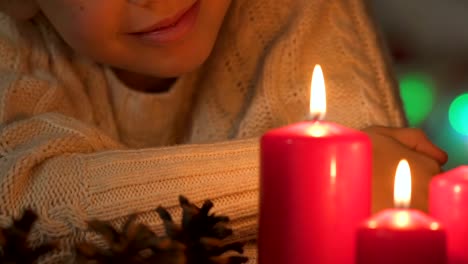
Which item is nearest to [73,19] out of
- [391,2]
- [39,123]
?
[39,123]

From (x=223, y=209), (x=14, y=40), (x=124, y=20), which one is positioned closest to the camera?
(x=223, y=209)

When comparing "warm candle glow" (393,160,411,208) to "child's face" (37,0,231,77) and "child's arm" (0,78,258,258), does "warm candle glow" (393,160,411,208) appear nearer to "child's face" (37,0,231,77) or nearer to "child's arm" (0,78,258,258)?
"child's arm" (0,78,258,258)

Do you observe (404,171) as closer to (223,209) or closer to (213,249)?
(213,249)

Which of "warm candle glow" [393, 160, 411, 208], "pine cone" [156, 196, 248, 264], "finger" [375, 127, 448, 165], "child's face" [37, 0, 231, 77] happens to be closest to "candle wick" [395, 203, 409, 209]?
"warm candle glow" [393, 160, 411, 208]

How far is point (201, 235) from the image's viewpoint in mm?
580

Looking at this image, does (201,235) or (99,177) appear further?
(99,177)

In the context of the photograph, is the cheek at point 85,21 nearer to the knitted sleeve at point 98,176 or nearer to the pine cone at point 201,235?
the knitted sleeve at point 98,176

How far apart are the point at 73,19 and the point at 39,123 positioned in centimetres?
17

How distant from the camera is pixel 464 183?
550 millimetres

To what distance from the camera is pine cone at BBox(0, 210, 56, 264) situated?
56cm

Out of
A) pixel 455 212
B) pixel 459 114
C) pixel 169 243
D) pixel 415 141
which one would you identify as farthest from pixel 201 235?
pixel 459 114

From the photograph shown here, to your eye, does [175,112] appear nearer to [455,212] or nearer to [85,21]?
[85,21]

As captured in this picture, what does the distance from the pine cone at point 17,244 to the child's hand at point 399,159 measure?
1.22ft

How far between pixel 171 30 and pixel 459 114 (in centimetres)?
68
